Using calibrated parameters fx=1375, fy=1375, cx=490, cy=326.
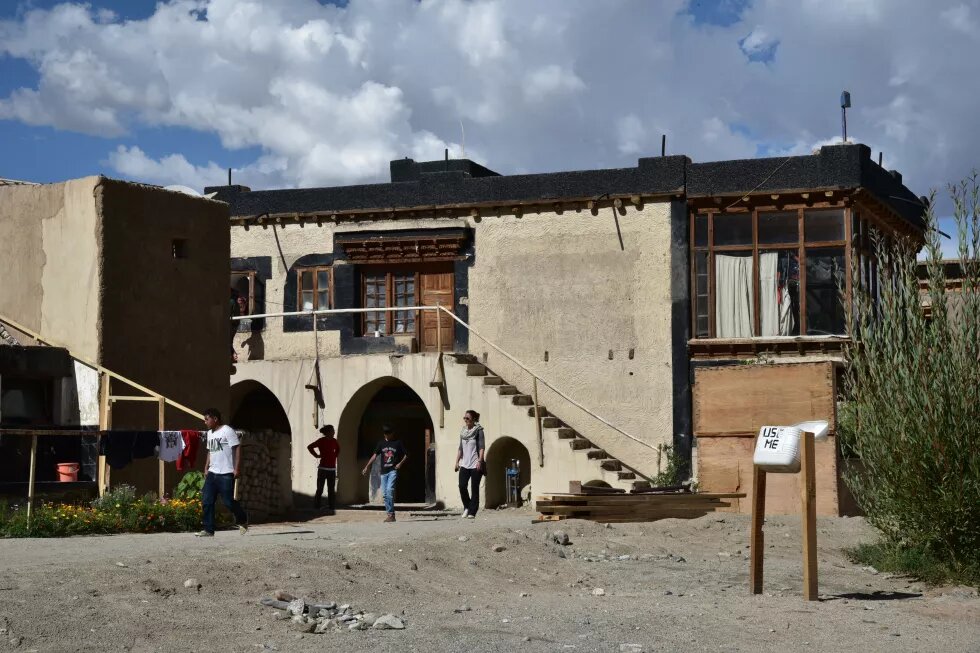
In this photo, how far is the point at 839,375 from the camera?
2153 centimetres

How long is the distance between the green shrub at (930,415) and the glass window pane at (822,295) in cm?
1114

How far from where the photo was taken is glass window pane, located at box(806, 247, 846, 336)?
24.6 meters

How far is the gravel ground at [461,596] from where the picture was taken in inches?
385

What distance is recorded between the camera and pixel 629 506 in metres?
18.6

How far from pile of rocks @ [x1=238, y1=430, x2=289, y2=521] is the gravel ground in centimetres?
562

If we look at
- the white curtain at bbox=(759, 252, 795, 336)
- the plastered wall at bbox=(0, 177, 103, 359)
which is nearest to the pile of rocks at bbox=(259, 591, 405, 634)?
the plastered wall at bbox=(0, 177, 103, 359)

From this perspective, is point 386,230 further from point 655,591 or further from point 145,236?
point 655,591

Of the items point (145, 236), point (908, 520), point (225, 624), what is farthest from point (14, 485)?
point (908, 520)

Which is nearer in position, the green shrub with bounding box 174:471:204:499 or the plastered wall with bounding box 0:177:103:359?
the green shrub with bounding box 174:471:204:499

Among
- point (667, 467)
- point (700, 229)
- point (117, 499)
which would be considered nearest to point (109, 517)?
point (117, 499)

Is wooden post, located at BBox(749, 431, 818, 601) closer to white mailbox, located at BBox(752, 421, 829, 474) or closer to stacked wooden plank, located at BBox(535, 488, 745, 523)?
white mailbox, located at BBox(752, 421, 829, 474)

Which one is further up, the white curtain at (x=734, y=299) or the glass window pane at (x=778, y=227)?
the glass window pane at (x=778, y=227)

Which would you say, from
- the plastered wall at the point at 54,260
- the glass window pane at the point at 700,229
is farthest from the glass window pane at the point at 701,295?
the plastered wall at the point at 54,260

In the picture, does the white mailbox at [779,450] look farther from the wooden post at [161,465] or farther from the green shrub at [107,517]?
the wooden post at [161,465]
